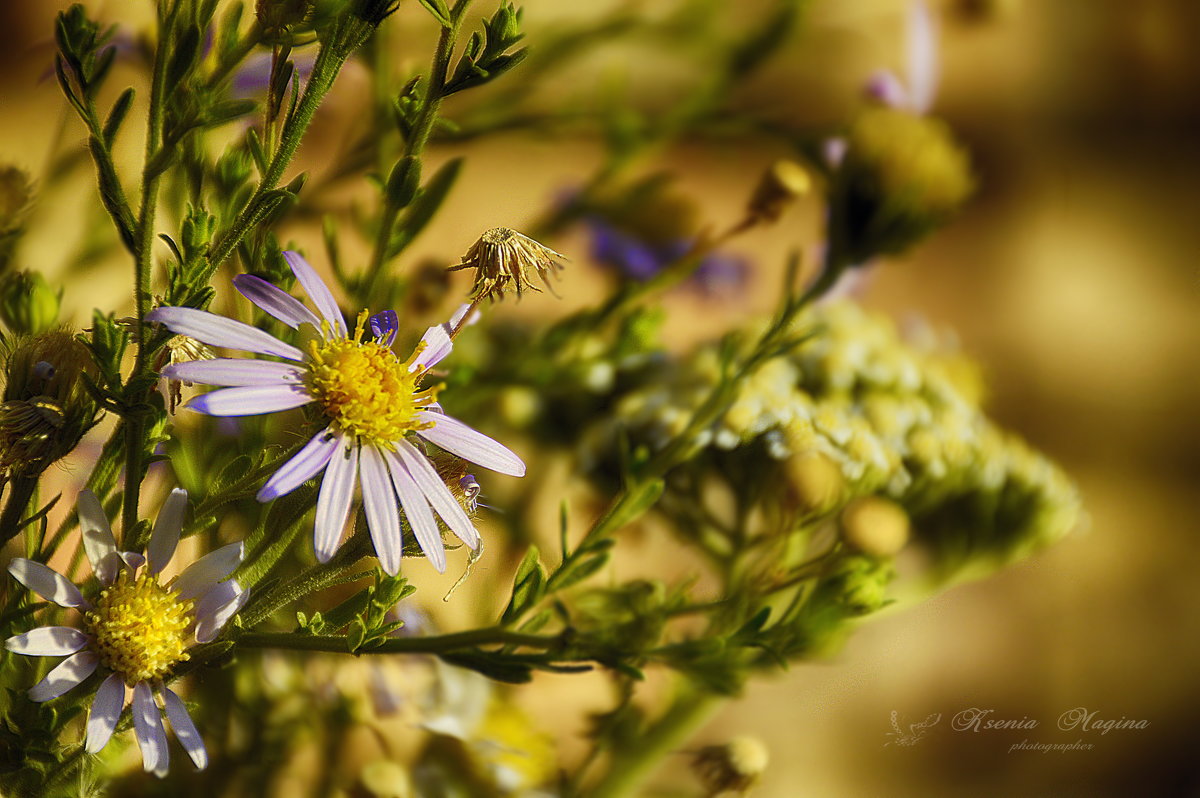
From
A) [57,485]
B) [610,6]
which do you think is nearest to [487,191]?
[610,6]

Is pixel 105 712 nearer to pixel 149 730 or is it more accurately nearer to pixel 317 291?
pixel 149 730

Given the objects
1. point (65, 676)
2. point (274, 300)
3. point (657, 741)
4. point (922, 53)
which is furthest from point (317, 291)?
point (922, 53)

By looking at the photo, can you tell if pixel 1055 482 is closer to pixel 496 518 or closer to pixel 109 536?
pixel 496 518

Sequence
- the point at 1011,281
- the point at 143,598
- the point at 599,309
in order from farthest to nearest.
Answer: the point at 1011,281 < the point at 599,309 < the point at 143,598

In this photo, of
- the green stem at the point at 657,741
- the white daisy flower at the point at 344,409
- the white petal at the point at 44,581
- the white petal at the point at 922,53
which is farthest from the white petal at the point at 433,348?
the white petal at the point at 922,53

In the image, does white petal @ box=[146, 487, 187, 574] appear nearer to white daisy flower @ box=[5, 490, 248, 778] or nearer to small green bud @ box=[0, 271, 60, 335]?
white daisy flower @ box=[5, 490, 248, 778]

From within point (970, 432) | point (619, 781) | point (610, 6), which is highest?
point (610, 6)

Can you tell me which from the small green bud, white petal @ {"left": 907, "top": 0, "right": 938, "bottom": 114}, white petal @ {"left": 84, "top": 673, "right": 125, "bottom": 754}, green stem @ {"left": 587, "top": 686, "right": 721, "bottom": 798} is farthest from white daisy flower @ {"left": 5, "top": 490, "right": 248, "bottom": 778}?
white petal @ {"left": 907, "top": 0, "right": 938, "bottom": 114}
